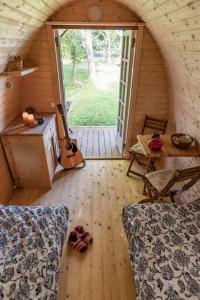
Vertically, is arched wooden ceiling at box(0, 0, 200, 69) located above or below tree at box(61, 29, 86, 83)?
above

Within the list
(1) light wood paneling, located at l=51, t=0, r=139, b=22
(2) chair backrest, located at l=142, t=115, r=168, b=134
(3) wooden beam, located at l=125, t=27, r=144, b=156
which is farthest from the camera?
(2) chair backrest, located at l=142, t=115, r=168, b=134

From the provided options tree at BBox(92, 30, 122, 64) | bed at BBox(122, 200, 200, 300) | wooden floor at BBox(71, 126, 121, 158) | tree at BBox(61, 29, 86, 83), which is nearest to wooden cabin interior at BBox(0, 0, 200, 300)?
bed at BBox(122, 200, 200, 300)

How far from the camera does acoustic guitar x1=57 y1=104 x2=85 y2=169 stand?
3.10 metres

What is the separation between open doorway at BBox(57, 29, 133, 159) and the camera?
3643 mm

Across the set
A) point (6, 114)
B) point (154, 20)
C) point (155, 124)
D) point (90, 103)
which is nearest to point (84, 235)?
point (6, 114)

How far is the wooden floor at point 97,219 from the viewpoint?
177 cm

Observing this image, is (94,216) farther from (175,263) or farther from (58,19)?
(58,19)

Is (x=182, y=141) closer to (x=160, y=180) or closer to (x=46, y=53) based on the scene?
(x=160, y=180)

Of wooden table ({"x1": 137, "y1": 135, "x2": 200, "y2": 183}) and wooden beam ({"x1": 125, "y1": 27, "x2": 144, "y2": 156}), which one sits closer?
wooden table ({"x1": 137, "y1": 135, "x2": 200, "y2": 183})

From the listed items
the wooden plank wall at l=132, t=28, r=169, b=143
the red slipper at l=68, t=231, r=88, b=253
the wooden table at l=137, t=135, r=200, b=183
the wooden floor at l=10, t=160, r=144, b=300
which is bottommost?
the wooden floor at l=10, t=160, r=144, b=300

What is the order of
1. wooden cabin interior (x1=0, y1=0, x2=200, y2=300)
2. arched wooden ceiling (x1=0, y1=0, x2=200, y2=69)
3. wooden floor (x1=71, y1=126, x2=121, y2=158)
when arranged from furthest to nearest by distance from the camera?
wooden floor (x1=71, y1=126, x2=121, y2=158), arched wooden ceiling (x1=0, y1=0, x2=200, y2=69), wooden cabin interior (x1=0, y1=0, x2=200, y2=300)

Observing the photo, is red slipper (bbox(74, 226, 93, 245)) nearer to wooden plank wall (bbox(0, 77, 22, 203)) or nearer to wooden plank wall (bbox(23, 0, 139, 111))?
wooden plank wall (bbox(0, 77, 22, 203))

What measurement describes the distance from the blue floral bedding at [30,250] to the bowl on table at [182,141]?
1.44 metres

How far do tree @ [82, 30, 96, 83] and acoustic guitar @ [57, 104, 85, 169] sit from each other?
5.05 metres
